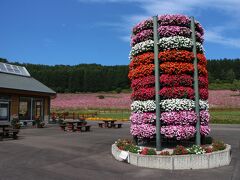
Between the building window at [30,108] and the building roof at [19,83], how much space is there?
0.96 m

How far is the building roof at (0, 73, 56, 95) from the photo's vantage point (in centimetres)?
2928

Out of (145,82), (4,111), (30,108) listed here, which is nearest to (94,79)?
(30,108)

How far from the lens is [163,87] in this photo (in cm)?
1305

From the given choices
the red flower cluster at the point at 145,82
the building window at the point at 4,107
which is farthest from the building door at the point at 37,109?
the red flower cluster at the point at 145,82

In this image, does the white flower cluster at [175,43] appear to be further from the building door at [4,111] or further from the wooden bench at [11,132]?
the building door at [4,111]

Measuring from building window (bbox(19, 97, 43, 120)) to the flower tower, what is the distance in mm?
19215

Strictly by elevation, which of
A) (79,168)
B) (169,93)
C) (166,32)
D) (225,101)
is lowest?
(79,168)

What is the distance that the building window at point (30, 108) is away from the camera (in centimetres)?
3089

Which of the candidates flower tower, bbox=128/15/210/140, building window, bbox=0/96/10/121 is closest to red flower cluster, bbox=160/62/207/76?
flower tower, bbox=128/15/210/140

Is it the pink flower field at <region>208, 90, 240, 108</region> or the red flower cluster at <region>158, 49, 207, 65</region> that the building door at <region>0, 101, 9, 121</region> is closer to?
the red flower cluster at <region>158, 49, 207, 65</region>

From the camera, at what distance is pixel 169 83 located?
12.9m

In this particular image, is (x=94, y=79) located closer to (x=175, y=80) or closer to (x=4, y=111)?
(x=4, y=111)

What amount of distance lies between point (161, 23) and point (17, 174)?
24.1 ft

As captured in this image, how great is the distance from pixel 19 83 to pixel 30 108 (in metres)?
2.39
